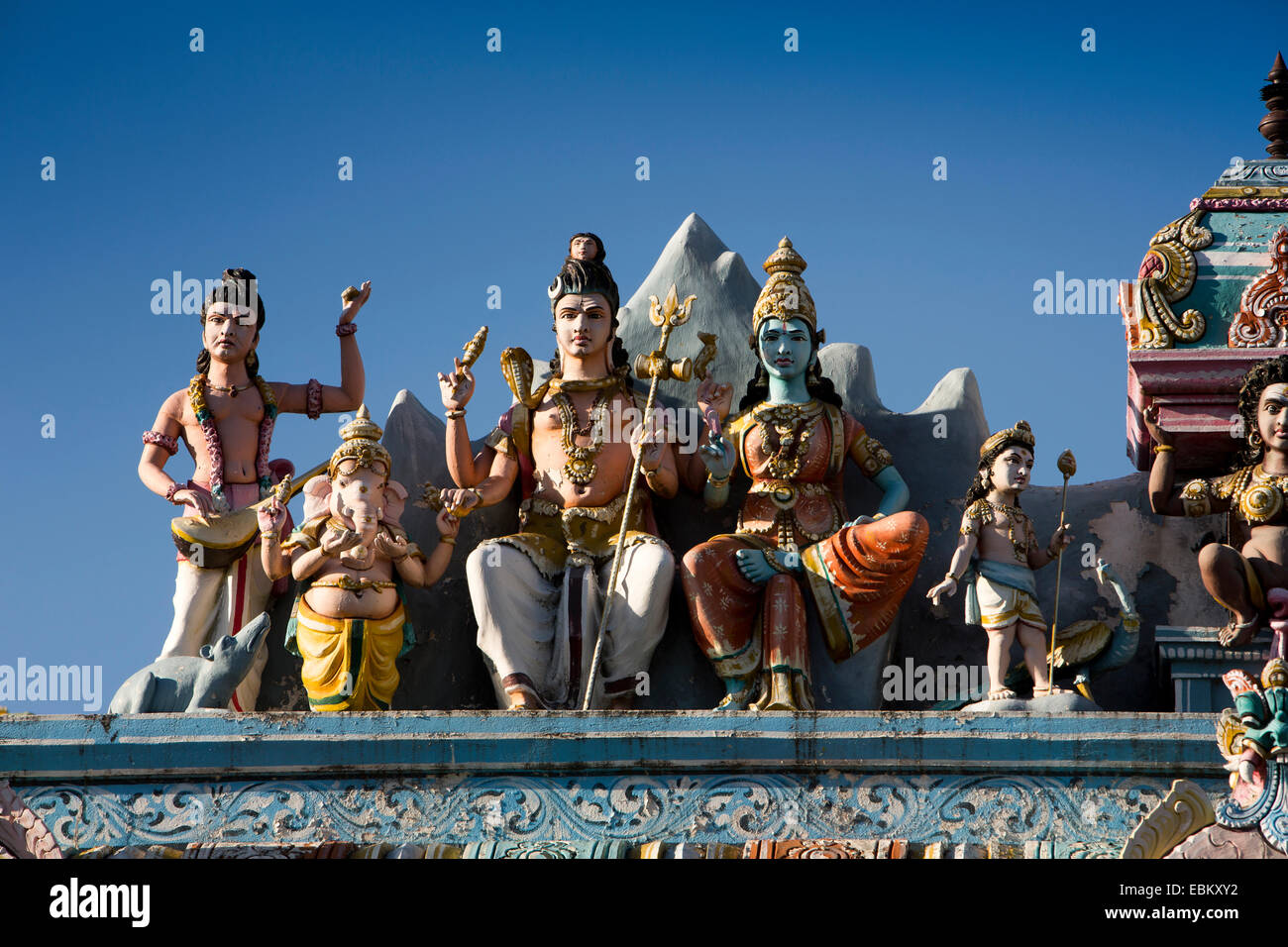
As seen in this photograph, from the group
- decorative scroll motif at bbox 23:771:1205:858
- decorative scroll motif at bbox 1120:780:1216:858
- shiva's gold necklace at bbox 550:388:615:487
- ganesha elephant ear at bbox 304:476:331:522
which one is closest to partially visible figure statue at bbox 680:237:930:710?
shiva's gold necklace at bbox 550:388:615:487

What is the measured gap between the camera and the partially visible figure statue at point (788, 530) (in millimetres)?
10305

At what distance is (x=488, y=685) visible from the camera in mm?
10844

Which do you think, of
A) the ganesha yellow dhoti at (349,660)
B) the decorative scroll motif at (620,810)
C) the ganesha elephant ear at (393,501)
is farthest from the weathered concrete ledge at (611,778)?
the ganesha elephant ear at (393,501)

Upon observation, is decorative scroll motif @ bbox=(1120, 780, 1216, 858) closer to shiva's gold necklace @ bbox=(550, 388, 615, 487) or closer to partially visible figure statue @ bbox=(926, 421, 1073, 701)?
partially visible figure statue @ bbox=(926, 421, 1073, 701)

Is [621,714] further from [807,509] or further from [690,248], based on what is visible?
[690,248]

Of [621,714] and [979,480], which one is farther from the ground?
[979,480]

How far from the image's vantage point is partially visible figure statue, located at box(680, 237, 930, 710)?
33.8 feet

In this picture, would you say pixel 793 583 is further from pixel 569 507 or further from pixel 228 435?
pixel 228 435

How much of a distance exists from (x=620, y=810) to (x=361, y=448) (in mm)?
2104

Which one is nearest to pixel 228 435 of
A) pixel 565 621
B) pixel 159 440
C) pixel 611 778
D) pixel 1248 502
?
pixel 159 440
